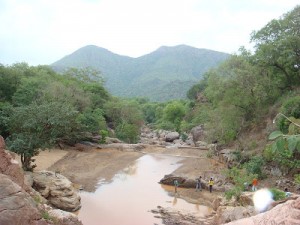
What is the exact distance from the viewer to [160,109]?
7712 cm

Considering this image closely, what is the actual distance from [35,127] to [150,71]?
151322 mm

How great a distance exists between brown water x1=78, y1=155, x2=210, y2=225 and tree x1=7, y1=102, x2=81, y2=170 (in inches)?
149

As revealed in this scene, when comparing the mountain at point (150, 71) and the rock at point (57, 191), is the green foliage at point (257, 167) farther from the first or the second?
the mountain at point (150, 71)

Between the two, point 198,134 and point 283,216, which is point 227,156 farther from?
point 283,216

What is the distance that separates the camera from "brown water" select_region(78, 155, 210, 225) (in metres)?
15.3

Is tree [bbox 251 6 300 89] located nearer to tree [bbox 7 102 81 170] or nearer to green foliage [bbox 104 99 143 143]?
tree [bbox 7 102 81 170]

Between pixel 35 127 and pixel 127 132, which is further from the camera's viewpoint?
pixel 127 132

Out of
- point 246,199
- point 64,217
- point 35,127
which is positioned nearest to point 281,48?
point 246,199

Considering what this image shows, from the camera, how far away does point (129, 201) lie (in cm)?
1800

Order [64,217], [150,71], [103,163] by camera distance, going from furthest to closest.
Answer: [150,71] < [103,163] < [64,217]

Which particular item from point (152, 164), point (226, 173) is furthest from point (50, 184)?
point (152, 164)

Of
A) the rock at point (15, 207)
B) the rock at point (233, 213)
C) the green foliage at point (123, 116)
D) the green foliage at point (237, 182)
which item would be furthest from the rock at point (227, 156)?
the rock at point (15, 207)

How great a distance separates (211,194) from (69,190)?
8243 millimetres

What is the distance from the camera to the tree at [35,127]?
756 inches
